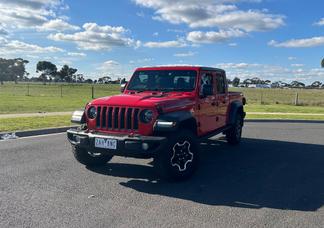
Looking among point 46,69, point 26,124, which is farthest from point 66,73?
point 26,124

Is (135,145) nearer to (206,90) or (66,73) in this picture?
(206,90)

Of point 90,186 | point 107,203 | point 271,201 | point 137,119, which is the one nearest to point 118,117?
point 137,119

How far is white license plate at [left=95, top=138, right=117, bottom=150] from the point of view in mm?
5898

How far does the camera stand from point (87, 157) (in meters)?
6.95

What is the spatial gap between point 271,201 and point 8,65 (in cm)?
12775

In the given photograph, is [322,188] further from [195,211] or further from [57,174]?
[57,174]

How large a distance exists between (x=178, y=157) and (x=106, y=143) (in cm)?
117

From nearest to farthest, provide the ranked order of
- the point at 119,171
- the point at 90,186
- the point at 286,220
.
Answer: the point at 286,220 < the point at 90,186 < the point at 119,171

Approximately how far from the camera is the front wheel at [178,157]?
19.3 ft

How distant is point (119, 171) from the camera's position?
686cm

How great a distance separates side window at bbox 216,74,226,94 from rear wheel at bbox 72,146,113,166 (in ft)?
9.79

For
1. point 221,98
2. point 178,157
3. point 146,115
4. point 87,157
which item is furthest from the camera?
point 221,98

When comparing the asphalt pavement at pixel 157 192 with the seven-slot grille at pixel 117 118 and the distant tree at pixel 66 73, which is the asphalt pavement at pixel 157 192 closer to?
the seven-slot grille at pixel 117 118

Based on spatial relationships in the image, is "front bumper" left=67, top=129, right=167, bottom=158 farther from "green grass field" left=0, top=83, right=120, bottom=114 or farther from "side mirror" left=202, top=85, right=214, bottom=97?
"green grass field" left=0, top=83, right=120, bottom=114
